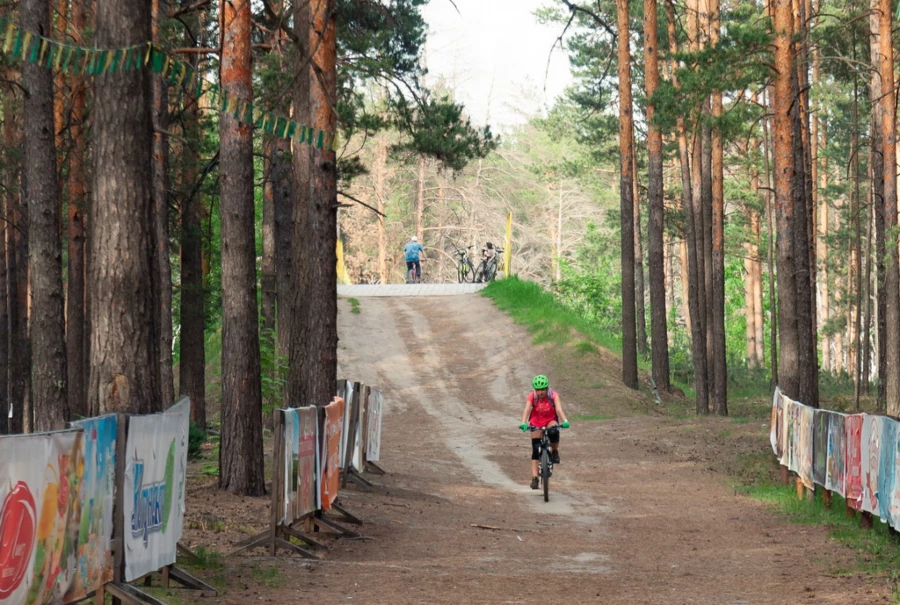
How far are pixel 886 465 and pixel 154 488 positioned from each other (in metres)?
7.12

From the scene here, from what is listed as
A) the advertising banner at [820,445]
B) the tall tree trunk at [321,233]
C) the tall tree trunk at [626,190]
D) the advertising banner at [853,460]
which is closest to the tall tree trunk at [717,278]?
the tall tree trunk at [626,190]

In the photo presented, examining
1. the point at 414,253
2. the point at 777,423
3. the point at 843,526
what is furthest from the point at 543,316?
the point at 843,526

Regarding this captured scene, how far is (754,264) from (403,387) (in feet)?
102

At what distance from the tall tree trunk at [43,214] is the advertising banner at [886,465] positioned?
11440 mm

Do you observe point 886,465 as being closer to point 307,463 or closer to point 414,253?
point 307,463

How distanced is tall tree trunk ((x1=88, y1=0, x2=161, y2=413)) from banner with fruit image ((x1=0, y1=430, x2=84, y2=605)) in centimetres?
288

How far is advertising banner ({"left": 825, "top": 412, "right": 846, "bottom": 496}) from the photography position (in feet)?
44.3

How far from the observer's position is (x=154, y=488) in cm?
844

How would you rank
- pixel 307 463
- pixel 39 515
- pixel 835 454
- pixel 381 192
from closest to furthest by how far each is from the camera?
pixel 39 515 < pixel 307 463 < pixel 835 454 < pixel 381 192

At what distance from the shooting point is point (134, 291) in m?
9.67

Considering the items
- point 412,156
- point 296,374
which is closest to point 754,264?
point 412,156

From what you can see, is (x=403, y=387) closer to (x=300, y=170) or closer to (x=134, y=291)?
(x=300, y=170)

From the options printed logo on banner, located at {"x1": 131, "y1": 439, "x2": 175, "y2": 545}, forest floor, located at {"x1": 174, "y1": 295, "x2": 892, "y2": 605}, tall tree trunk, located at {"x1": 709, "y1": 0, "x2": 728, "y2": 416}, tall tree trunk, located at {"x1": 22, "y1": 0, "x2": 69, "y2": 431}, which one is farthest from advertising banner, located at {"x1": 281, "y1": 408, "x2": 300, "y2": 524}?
tall tree trunk, located at {"x1": 709, "y1": 0, "x2": 728, "y2": 416}

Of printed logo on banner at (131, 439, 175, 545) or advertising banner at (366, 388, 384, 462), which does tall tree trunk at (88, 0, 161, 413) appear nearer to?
printed logo on banner at (131, 439, 175, 545)
